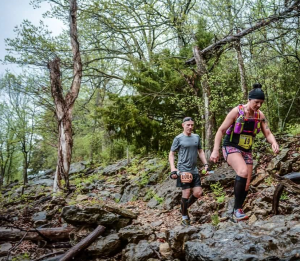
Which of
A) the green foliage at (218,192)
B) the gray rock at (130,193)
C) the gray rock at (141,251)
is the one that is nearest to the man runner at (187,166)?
the gray rock at (141,251)

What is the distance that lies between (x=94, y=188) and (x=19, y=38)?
7.87 metres

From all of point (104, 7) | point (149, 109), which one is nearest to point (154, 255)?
point (149, 109)

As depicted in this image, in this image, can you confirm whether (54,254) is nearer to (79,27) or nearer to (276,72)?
(276,72)

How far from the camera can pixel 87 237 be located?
466 centimetres

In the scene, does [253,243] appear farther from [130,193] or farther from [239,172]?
[130,193]

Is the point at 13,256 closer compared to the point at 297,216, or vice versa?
the point at 297,216

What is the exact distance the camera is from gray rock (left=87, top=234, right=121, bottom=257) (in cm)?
445

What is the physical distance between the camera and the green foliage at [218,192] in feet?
19.9

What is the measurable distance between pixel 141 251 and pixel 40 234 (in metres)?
2.56

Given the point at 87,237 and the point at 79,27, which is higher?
the point at 79,27

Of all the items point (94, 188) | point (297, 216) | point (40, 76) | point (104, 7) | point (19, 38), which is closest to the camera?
point (297, 216)

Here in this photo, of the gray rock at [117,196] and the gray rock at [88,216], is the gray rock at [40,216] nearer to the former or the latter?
the gray rock at [88,216]

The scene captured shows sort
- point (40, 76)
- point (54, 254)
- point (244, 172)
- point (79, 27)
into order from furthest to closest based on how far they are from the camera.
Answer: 1. point (40, 76)
2. point (79, 27)
3. point (54, 254)
4. point (244, 172)

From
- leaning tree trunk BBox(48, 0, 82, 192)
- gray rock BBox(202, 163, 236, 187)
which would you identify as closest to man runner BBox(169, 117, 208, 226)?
gray rock BBox(202, 163, 236, 187)
